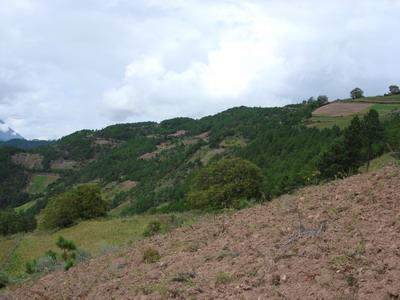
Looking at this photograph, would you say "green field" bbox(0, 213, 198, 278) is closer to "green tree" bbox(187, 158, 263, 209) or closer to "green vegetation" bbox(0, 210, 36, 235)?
"green tree" bbox(187, 158, 263, 209)

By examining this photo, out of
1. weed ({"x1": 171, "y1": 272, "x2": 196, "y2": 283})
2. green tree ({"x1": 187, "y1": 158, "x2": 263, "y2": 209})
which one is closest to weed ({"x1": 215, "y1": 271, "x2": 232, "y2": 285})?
weed ({"x1": 171, "y1": 272, "x2": 196, "y2": 283})

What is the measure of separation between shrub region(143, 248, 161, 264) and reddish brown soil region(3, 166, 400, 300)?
0.13 metres

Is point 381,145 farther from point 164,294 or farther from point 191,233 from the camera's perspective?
point 164,294

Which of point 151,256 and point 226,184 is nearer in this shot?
point 151,256

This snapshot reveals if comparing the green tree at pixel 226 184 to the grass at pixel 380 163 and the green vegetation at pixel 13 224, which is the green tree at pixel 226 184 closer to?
the grass at pixel 380 163

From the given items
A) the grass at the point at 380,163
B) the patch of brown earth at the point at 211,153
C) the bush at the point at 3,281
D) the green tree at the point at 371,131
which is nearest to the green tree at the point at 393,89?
the patch of brown earth at the point at 211,153

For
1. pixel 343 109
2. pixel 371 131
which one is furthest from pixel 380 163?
pixel 343 109

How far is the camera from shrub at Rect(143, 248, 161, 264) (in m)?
12.2

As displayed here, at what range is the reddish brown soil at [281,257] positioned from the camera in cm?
742

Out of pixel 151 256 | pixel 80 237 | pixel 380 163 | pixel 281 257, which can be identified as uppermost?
pixel 380 163

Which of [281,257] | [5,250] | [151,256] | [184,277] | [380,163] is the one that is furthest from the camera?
[5,250]

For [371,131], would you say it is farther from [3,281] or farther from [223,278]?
[223,278]

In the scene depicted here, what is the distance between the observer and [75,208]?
52812 millimetres

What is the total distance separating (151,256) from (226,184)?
33.4 m
